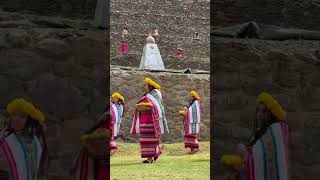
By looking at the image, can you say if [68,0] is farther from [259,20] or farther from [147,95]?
[147,95]

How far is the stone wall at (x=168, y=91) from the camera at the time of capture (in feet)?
54.7

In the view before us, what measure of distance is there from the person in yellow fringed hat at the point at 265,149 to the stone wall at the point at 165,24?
2949 centimetres

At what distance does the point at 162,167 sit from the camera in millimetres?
10727

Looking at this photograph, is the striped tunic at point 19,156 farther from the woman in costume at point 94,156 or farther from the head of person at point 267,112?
the head of person at point 267,112

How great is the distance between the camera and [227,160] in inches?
187

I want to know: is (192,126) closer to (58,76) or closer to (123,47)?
(58,76)

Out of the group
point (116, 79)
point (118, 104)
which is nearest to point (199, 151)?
point (118, 104)

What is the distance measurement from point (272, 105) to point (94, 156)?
1.25m

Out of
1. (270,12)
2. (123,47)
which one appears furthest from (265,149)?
(123,47)

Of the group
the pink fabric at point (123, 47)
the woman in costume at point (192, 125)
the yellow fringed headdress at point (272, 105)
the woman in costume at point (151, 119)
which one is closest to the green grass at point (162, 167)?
the woman in costume at point (192, 125)

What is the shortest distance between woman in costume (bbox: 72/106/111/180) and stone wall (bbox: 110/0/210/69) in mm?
29884

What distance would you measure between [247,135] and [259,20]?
0.88 meters

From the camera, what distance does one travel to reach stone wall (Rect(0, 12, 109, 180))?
4.39 m

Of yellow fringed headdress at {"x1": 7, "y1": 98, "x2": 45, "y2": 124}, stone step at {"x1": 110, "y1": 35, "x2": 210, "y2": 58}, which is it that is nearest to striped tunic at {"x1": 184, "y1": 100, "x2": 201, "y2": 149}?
yellow fringed headdress at {"x1": 7, "y1": 98, "x2": 45, "y2": 124}
